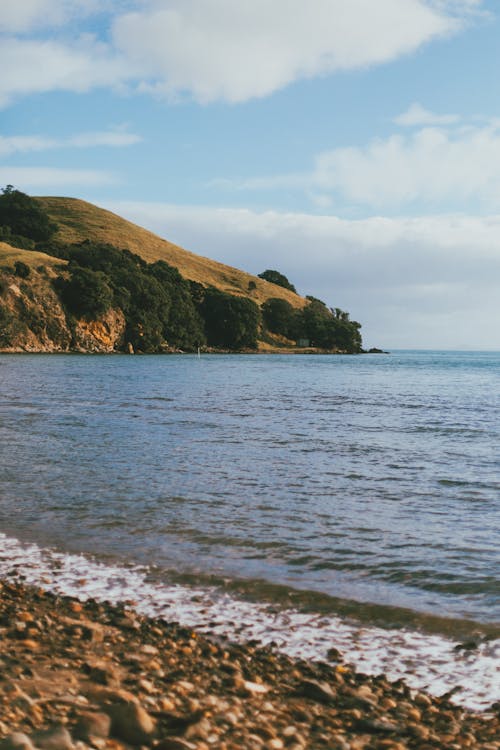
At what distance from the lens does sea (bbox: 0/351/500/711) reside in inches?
248

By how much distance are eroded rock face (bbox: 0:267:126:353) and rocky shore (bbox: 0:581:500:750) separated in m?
104

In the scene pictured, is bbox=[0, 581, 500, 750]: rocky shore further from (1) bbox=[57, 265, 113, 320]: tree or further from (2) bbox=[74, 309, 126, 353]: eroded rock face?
(2) bbox=[74, 309, 126, 353]: eroded rock face

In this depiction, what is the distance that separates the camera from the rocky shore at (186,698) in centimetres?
382

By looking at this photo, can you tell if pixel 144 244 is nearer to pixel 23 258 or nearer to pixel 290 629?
pixel 23 258

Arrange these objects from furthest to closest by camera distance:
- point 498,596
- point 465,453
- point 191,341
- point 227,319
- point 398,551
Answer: point 227,319 → point 191,341 → point 465,453 → point 398,551 → point 498,596

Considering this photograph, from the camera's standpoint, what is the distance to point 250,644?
583cm

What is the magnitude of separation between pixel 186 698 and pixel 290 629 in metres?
2.04

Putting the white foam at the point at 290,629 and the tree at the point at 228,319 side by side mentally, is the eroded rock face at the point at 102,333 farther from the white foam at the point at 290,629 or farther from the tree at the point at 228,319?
the white foam at the point at 290,629

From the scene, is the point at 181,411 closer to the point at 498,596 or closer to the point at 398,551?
the point at 398,551

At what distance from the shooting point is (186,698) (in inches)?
175

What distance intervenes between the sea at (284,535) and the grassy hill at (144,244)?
14992 cm

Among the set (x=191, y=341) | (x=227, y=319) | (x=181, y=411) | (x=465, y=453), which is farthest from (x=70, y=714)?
(x=227, y=319)

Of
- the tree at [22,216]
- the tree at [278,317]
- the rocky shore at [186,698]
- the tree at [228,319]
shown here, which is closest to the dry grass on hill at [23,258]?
the tree at [22,216]

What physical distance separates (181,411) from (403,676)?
75.2 ft
